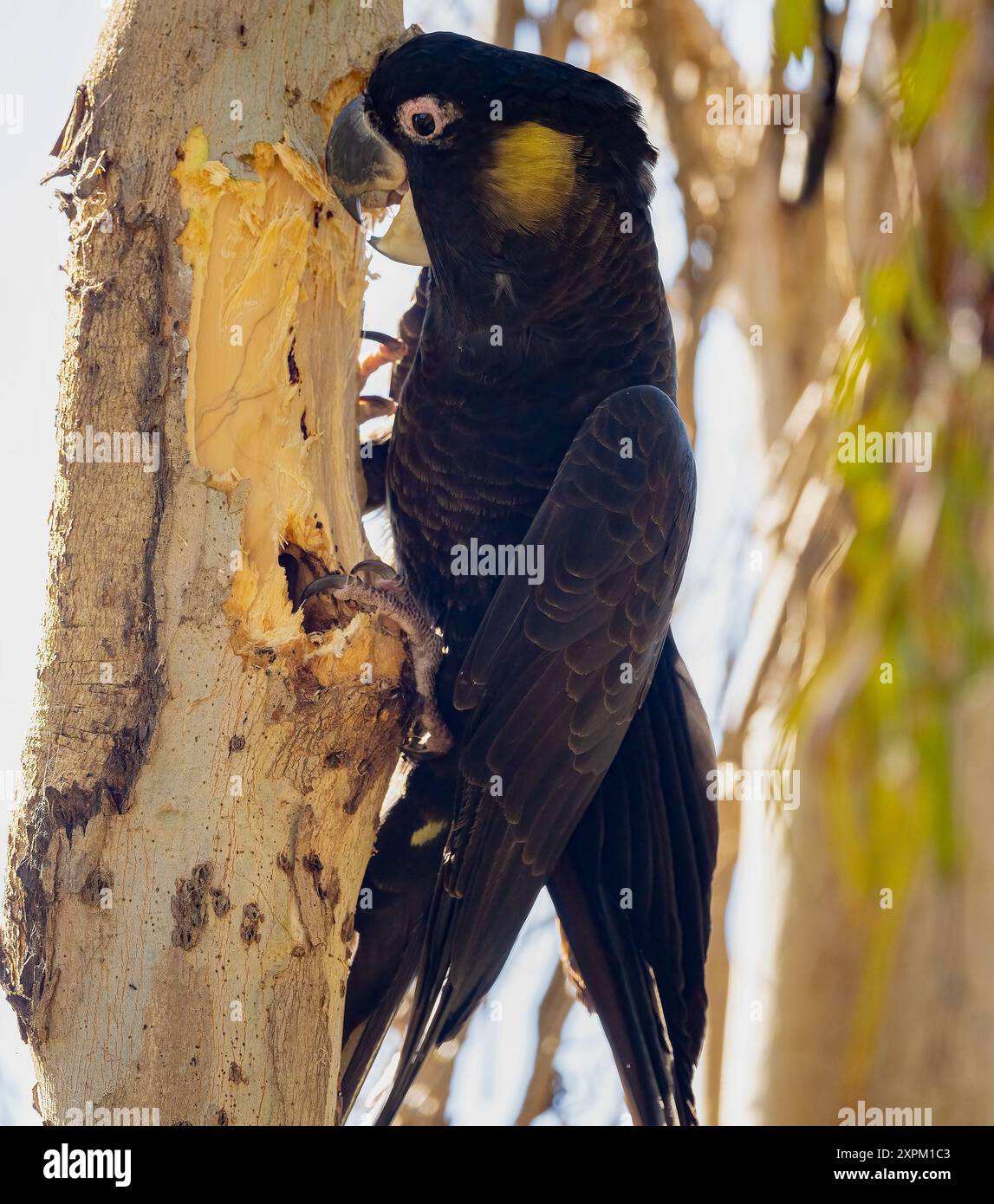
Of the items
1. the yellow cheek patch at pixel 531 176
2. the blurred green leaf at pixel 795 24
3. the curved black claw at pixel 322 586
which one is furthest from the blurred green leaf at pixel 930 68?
the curved black claw at pixel 322 586

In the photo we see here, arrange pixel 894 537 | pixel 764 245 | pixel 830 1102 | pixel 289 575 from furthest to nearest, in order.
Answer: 1. pixel 764 245
2. pixel 830 1102
3. pixel 894 537
4. pixel 289 575

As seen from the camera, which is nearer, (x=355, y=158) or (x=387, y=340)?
(x=355, y=158)

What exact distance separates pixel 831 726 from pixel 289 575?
1150mm

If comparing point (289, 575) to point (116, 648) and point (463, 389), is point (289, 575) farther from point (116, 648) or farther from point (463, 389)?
point (463, 389)

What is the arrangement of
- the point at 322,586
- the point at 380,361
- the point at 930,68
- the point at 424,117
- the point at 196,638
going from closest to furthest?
the point at 196,638 → the point at 322,586 → the point at 424,117 → the point at 930,68 → the point at 380,361

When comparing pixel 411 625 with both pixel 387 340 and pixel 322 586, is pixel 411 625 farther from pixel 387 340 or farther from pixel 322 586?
pixel 387 340

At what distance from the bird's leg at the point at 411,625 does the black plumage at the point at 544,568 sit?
0.15ft

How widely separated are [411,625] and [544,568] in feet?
0.86

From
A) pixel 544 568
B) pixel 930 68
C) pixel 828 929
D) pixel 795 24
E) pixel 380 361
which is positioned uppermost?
pixel 795 24

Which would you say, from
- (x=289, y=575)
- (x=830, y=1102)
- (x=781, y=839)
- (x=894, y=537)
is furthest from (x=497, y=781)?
(x=830, y=1102)

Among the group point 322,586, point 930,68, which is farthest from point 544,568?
point 930,68

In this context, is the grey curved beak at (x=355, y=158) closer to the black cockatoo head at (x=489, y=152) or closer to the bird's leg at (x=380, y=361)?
the black cockatoo head at (x=489, y=152)

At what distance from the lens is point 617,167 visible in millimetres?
2328

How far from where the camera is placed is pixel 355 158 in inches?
79.8
